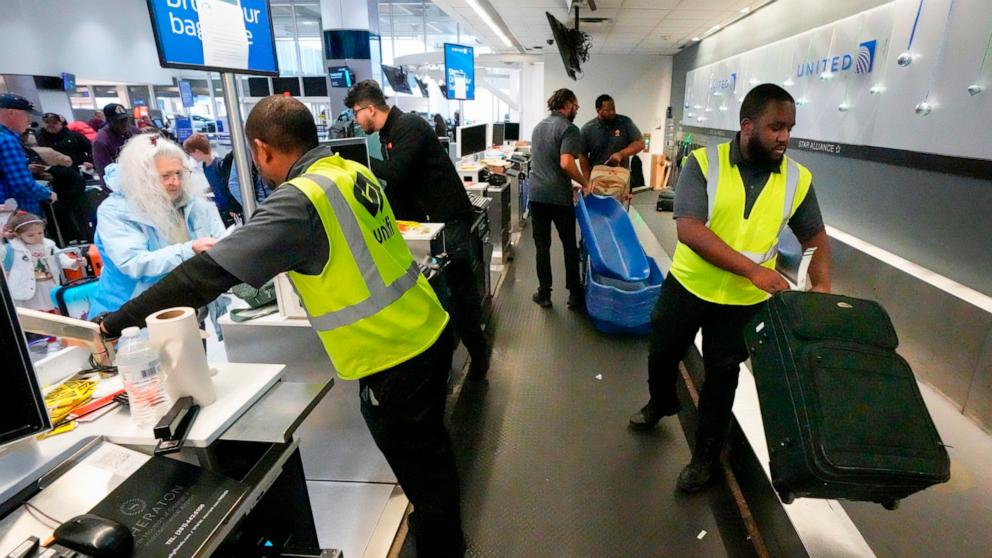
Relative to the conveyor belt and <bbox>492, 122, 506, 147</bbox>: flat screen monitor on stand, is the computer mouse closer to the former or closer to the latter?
the conveyor belt

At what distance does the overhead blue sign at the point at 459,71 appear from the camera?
6.11 m

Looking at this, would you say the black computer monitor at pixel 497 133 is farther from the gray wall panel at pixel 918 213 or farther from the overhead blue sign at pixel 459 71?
the gray wall panel at pixel 918 213

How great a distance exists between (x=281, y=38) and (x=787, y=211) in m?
16.4

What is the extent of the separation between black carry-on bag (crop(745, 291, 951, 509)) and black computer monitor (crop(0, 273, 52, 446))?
169cm

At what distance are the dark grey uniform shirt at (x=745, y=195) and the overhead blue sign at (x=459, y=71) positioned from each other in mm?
4762

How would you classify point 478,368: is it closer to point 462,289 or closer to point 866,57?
point 462,289

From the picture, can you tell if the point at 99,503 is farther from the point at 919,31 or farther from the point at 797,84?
the point at 797,84

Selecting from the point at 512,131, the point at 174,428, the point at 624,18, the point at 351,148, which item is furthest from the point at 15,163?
the point at 512,131

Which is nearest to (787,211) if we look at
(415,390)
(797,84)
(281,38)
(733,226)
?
(733,226)

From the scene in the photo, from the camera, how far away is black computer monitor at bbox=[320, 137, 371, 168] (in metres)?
2.55

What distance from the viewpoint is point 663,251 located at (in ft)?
18.7

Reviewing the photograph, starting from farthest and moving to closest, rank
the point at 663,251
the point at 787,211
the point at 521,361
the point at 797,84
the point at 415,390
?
the point at 663,251 → the point at 797,84 → the point at 521,361 → the point at 787,211 → the point at 415,390

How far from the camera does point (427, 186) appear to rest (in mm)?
2834

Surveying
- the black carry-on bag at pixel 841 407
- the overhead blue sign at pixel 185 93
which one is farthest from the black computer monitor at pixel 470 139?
the overhead blue sign at pixel 185 93
